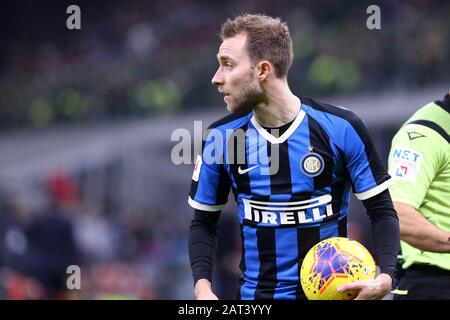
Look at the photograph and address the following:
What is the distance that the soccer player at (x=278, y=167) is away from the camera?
15.0ft

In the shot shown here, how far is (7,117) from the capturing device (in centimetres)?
2055

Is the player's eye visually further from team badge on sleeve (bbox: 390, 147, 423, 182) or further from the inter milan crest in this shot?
team badge on sleeve (bbox: 390, 147, 423, 182)

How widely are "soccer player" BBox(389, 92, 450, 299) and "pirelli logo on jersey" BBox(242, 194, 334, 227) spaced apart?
73 centimetres

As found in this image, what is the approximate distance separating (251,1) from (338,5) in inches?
190

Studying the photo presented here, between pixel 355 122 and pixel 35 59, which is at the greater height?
pixel 35 59

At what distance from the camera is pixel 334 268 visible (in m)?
4.21

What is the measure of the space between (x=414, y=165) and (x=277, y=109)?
0.96 m

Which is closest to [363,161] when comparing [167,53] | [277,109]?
[277,109]

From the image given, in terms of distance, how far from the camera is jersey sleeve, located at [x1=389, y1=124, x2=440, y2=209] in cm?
520

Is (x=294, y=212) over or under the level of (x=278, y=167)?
under

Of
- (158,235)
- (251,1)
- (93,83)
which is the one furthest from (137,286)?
(251,1)

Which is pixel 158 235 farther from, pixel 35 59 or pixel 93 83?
pixel 35 59

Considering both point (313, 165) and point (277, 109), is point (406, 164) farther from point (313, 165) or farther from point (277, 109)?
point (277, 109)

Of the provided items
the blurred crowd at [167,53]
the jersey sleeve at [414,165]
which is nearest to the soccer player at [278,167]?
the jersey sleeve at [414,165]
